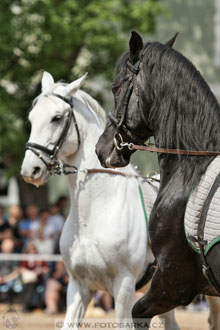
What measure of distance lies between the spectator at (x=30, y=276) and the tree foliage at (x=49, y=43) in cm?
325

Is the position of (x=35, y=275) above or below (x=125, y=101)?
below

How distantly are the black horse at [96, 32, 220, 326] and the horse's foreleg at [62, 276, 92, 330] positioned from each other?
133 cm

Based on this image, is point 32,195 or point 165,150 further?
point 32,195

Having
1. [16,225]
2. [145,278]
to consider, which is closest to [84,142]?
[145,278]


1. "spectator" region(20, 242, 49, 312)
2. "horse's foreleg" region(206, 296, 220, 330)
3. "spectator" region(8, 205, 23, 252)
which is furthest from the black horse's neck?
"spectator" region(8, 205, 23, 252)

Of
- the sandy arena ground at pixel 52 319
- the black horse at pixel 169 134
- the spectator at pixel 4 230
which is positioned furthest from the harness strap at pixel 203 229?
the spectator at pixel 4 230

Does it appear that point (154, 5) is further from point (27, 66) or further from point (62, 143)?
point (62, 143)

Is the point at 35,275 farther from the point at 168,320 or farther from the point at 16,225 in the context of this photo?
the point at 168,320

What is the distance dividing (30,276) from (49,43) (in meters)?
5.23

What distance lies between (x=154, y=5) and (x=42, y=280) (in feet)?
22.3

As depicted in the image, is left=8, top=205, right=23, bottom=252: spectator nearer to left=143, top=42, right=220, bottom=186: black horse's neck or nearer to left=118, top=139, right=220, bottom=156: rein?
left=118, top=139, right=220, bottom=156: rein

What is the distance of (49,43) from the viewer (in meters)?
15.3

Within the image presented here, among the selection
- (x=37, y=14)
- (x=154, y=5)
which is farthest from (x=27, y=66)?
(x=154, y=5)

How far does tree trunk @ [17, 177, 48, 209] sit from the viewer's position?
58.0 feet
